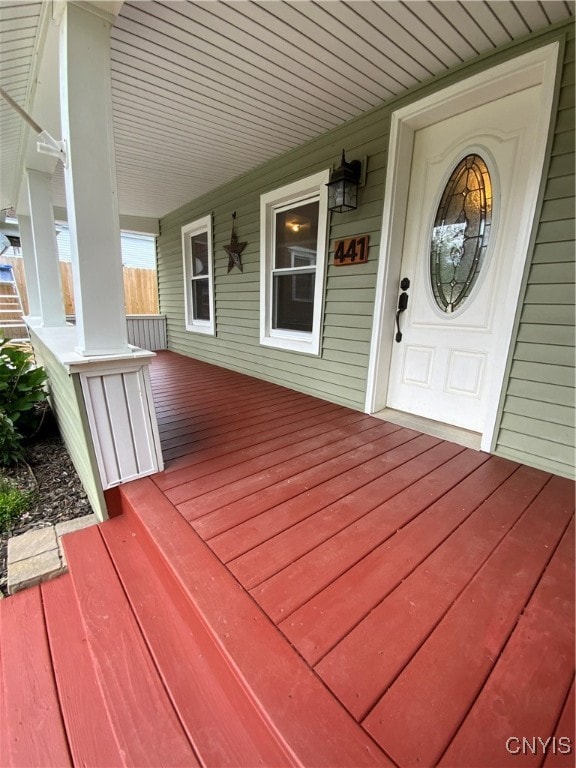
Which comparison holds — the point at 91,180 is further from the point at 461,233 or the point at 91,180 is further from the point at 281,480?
the point at 461,233

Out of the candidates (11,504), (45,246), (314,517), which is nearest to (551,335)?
(314,517)

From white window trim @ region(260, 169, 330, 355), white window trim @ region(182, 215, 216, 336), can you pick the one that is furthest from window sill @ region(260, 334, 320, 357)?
white window trim @ region(182, 215, 216, 336)

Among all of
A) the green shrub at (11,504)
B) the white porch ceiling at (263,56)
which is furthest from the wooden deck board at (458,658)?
the white porch ceiling at (263,56)

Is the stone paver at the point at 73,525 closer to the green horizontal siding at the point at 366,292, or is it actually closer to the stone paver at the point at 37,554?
the stone paver at the point at 37,554

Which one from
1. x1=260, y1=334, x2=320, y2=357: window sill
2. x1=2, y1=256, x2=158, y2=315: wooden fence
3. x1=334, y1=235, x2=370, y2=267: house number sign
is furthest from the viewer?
x1=2, y1=256, x2=158, y2=315: wooden fence

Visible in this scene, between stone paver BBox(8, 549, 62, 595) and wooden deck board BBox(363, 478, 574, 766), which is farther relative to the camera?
stone paver BBox(8, 549, 62, 595)

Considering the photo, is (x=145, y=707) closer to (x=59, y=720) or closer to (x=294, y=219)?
(x=59, y=720)

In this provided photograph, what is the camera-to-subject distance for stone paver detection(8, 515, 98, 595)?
1377 mm

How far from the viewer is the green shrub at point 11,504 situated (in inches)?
70.0

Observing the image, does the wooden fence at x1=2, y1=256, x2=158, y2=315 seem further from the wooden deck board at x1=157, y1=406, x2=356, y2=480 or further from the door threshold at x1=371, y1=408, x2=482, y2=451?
the door threshold at x1=371, y1=408, x2=482, y2=451

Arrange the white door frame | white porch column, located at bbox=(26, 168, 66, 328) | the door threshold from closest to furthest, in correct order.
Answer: the white door frame < the door threshold < white porch column, located at bbox=(26, 168, 66, 328)

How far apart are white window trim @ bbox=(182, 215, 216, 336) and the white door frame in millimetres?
2788

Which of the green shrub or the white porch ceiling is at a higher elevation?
the white porch ceiling

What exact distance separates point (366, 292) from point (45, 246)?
335 centimetres
